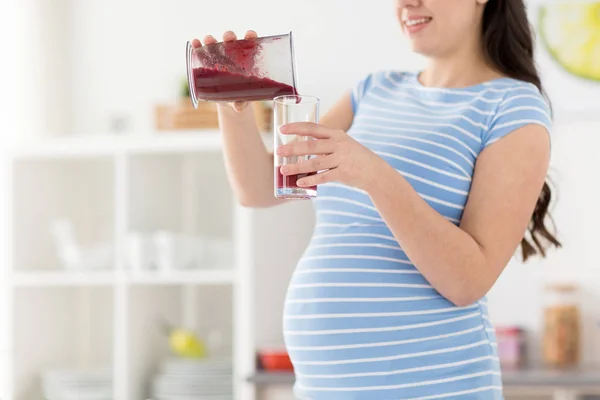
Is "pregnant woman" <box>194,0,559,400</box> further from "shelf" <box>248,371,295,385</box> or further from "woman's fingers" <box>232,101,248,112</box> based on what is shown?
"shelf" <box>248,371,295,385</box>

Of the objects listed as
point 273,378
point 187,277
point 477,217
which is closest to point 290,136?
point 477,217

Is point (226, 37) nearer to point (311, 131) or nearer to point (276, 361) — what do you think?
point (311, 131)

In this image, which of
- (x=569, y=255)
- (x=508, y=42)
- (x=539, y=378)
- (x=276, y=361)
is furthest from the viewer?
(x=569, y=255)

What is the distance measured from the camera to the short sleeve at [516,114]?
1346mm

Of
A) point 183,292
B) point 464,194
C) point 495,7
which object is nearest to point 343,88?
point 183,292

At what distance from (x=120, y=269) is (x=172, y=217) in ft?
1.28

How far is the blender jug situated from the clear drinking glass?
59 mm

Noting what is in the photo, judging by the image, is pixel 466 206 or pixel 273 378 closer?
pixel 466 206

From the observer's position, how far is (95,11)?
3.59 m

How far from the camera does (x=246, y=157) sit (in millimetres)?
1484

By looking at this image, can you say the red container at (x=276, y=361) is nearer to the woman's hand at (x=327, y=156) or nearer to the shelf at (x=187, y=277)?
the shelf at (x=187, y=277)

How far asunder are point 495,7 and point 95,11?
2386mm

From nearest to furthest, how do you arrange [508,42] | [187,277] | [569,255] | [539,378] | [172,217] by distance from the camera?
[508,42] → [539,378] → [187,277] → [569,255] → [172,217]

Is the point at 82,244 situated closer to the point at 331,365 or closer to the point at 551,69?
the point at 551,69
